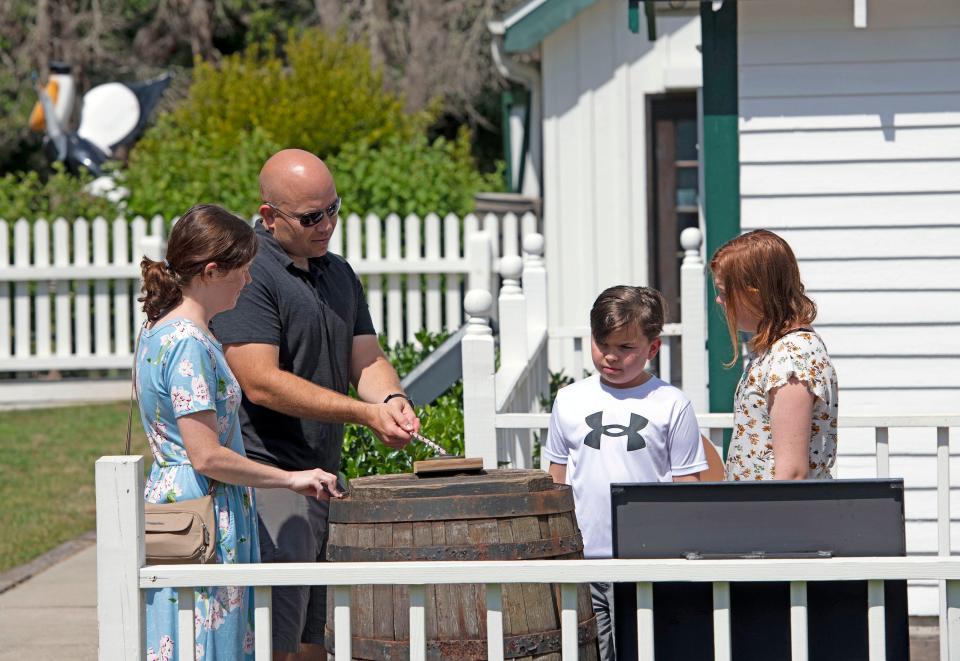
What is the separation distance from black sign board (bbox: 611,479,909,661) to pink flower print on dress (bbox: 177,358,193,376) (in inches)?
41.6

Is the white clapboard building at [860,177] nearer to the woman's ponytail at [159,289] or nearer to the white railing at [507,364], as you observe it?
the white railing at [507,364]

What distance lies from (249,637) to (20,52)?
81.6 ft

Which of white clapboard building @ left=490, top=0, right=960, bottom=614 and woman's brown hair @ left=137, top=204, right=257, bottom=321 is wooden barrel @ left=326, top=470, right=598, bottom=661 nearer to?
woman's brown hair @ left=137, top=204, right=257, bottom=321

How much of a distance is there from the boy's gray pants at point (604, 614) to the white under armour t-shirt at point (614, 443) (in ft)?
0.35

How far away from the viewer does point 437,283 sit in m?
12.3

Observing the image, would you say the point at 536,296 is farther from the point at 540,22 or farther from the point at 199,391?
the point at 540,22

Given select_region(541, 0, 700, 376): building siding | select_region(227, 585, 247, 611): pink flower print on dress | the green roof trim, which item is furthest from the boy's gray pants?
the green roof trim

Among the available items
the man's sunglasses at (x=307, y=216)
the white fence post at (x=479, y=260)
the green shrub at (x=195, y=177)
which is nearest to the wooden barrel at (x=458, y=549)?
the man's sunglasses at (x=307, y=216)

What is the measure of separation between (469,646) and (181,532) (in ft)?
2.35

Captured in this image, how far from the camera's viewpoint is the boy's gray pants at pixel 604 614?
3.78 metres

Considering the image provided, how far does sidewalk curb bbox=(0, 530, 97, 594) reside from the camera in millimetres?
7059

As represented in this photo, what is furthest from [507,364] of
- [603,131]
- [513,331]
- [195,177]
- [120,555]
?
[195,177]

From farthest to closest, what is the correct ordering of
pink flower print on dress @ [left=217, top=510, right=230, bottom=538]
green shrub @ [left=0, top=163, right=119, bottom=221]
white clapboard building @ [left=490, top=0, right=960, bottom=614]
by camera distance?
1. green shrub @ [left=0, top=163, right=119, bottom=221]
2. white clapboard building @ [left=490, top=0, right=960, bottom=614]
3. pink flower print on dress @ [left=217, top=510, right=230, bottom=538]

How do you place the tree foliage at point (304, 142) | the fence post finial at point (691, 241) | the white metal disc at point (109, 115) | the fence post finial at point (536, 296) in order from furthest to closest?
the white metal disc at point (109, 115), the tree foliage at point (304, 142), the fence post finial at point (536, 296), the fence post finial at point (691, 241)
